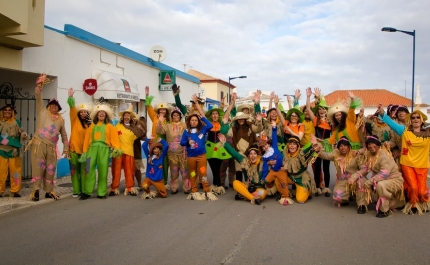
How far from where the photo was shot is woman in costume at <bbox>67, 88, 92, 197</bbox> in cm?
770

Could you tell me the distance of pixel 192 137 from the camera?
304 inches

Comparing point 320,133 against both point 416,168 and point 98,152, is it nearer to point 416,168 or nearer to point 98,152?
point 416,168

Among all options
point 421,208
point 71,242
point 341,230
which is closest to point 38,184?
point 71,242

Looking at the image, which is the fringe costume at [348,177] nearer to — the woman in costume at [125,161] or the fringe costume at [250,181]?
the fringe costume at [250,181]

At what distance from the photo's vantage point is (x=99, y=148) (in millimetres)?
7621

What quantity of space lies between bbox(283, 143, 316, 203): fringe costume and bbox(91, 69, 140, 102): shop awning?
6777 mm

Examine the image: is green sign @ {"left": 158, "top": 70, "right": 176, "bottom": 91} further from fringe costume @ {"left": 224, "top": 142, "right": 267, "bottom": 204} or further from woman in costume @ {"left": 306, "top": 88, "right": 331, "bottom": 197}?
fringe costume @ {"left": 224, "top": 142, "right": 267, "bottom": 204}

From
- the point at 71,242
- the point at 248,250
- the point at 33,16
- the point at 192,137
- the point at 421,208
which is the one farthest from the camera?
the point at 33,16

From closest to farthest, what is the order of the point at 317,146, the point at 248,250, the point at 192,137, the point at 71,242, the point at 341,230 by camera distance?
the point at 248,250 → the point at 71,242 → the point at 341,230 → the point at 317,146 → the point at 192,137

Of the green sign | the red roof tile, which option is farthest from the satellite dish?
the red roof tile

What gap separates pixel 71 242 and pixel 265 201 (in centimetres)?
369

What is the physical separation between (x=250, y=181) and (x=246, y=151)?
773mm

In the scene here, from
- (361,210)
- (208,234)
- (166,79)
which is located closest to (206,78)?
(166,79)

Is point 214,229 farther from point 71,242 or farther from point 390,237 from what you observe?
point 390,237
